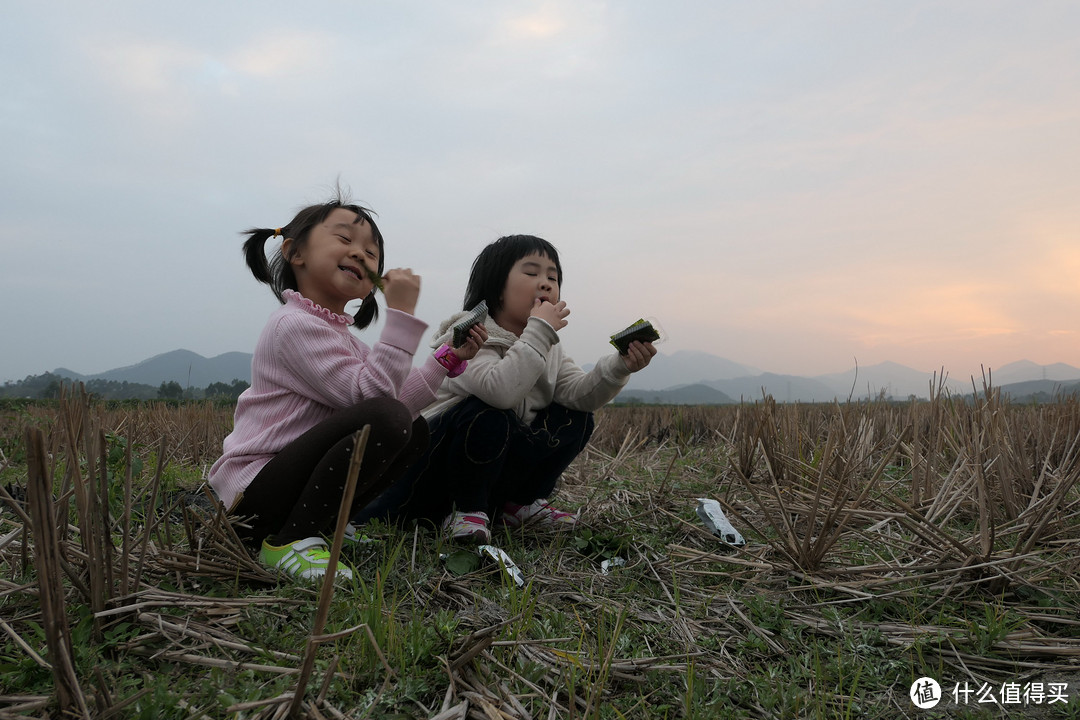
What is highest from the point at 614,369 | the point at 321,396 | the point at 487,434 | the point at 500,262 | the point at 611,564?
the point at 500,262

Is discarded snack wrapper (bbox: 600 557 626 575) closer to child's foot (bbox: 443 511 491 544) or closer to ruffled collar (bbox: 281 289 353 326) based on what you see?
child's foot (bbox: 443 511 491 544)

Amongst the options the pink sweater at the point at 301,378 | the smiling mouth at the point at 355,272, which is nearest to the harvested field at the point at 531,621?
the pink sweater at the point at 301,378

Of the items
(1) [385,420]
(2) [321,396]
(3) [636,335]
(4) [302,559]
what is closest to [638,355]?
(3) [636,335]

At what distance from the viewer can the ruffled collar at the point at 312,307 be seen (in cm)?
206

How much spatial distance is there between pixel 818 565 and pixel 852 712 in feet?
2.34

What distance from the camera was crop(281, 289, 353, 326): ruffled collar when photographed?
2.06 m

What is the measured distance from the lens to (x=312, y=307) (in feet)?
6.73

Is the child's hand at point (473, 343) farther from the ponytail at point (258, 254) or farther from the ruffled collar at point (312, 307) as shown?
the ponytail at point (258, 254)

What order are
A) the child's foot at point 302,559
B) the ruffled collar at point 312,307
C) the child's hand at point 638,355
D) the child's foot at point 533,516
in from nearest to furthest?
the child's foot at point 302,559, the ruffled collar at point 312,307, the child's hand at point 638,355, the child's foot at point 533,516

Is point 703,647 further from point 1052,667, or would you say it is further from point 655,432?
point 655,432

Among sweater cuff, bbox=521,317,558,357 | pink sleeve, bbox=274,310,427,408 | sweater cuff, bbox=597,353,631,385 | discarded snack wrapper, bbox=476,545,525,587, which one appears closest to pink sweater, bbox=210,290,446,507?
pink sleeve, bbox=274,310,427,408

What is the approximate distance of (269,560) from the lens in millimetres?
1878

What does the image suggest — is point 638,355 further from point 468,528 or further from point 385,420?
point 385,420

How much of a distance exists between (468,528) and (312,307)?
0.89 m
